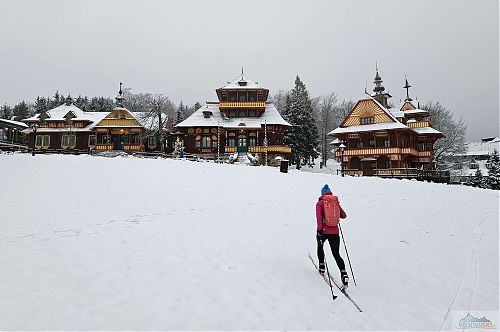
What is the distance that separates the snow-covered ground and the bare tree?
3867 cm

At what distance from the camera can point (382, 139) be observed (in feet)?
133

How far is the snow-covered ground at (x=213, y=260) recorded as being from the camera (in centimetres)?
521

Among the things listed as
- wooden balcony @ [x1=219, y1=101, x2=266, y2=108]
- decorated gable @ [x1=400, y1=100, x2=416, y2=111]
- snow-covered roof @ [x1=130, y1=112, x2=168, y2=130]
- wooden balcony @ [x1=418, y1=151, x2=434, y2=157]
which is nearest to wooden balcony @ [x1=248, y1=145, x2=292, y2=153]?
wooden balcony @ [x1=219, y1=101, x2=266, y2=108]

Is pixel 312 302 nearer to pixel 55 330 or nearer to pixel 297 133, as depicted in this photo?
pixel 55 330

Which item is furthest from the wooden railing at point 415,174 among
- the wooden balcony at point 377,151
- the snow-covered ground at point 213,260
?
the snow-covered ground at point 213,260

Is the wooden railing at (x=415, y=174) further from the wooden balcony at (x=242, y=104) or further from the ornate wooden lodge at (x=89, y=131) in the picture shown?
the ornate wooden lodge at (x=89, y=131)

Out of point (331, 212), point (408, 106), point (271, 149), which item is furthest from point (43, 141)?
point (408, 106)

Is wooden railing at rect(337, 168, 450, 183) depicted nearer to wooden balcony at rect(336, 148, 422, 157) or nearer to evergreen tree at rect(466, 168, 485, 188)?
wooden balcony at rect(336, 148, 422, 157)

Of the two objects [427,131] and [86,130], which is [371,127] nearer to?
[427,131]

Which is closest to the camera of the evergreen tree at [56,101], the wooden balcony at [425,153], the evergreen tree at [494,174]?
the evergreen tree at [494,174]

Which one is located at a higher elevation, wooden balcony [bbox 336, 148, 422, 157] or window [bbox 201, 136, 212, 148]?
window [bbox 201, 136, 212, 148]

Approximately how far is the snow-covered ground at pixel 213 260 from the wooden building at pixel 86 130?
3230cm

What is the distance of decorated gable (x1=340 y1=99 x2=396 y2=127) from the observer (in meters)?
40.2

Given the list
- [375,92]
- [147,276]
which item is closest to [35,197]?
[147,276]
